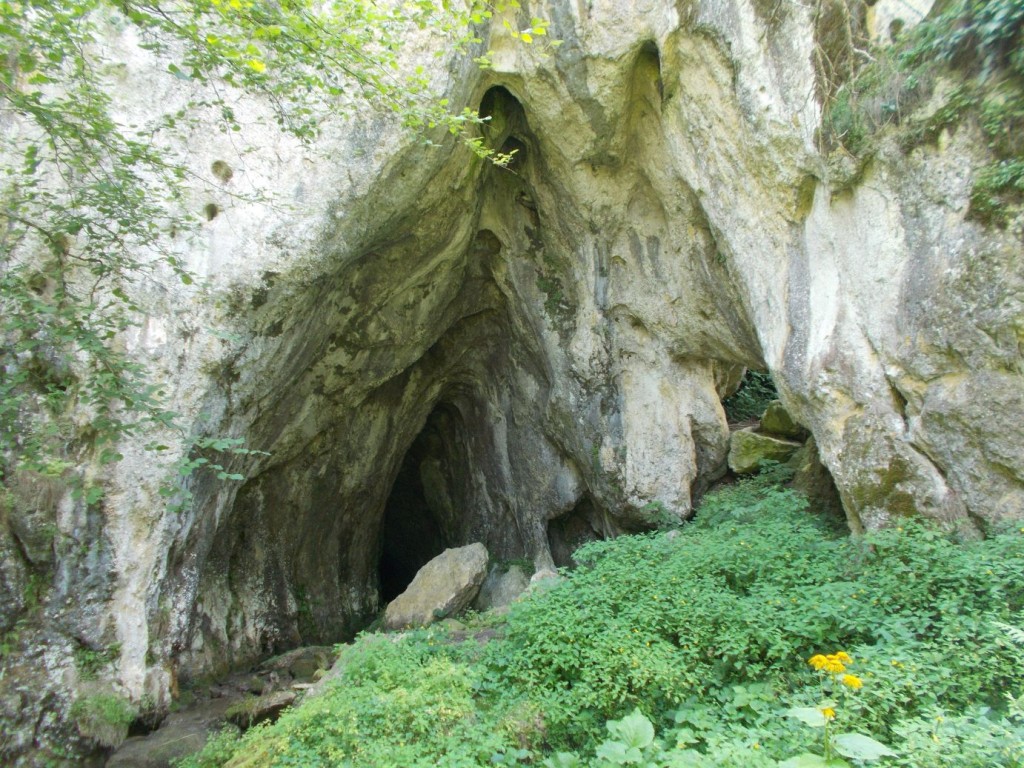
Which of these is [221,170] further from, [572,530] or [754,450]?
[572,530]

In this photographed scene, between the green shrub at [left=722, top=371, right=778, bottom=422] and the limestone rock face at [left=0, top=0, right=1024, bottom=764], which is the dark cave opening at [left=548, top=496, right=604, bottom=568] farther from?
the green shrub at [left=722, top=371, right=778, bottom=422]

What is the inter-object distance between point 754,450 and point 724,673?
16.1 ft

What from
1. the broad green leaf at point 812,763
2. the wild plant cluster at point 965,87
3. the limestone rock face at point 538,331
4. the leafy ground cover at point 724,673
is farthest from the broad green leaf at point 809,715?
the wild plant cluster at point 965,87

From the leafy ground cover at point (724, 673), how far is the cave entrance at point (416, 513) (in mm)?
8123

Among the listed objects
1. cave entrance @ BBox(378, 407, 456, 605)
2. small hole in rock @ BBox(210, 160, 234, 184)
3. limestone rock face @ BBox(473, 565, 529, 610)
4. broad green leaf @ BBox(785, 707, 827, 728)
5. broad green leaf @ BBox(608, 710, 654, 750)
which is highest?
small hole in rock @ BBox(210, 160, 234, 184)

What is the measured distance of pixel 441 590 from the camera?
28.5 feet

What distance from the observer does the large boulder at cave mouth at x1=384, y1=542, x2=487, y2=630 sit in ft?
27.3

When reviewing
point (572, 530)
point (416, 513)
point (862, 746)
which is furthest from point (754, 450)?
point (416, 513)

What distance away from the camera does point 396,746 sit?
12.4 ft

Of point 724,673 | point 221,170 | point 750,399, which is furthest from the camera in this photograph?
point 750,399

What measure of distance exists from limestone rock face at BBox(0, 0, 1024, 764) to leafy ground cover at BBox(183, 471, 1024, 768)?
988mm

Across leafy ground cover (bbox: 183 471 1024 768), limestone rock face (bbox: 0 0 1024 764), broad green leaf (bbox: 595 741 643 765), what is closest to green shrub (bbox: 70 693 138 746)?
limestone rock face (bbox: 0 0 1024 764)

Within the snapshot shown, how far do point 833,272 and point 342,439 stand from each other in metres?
7.41

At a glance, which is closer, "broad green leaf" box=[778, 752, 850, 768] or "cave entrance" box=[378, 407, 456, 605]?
"broad green leaf" box=[778, 752, 850, 768]
